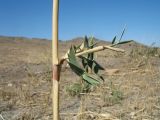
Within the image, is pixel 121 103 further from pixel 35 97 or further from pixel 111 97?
pixel 35 97

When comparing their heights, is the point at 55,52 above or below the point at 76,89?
above

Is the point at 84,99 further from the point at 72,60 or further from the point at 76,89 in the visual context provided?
the point at 72,60

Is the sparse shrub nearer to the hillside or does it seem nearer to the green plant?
the hillside

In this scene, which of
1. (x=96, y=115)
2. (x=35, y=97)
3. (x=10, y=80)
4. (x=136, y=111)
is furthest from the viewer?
(x=10, y=80)

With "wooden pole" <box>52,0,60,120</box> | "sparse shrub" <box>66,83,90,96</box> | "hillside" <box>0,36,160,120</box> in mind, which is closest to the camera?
"wooden pole" <box>52,0,60,120</box>

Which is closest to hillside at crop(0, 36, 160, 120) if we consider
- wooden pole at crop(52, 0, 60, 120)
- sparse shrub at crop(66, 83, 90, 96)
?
sparse shrub at crop(66, 83, 90, 96)

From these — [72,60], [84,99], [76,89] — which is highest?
[72,60]

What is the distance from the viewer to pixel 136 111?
3.76 m

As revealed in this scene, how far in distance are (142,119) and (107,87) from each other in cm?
163

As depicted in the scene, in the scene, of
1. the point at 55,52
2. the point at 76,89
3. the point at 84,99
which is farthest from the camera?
the point at 76,89

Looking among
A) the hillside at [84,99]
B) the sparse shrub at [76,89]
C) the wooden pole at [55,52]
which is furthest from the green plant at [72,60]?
the sparse shrub at [76,89]

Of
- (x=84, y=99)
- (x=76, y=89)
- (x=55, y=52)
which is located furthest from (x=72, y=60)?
(x=76, y=89)

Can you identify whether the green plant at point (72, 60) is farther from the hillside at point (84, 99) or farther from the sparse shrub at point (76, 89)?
the sparse shrub at point (76, 89)

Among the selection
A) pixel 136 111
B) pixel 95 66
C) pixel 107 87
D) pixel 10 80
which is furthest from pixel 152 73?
pixel 95 66
